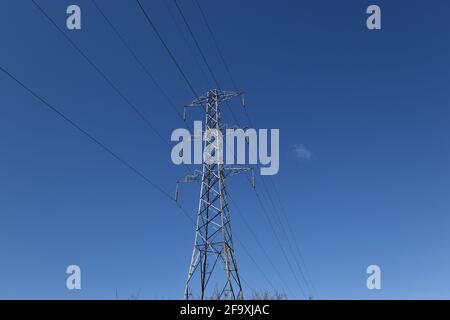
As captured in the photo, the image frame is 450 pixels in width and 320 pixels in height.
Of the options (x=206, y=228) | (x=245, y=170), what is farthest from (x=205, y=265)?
(x=245, y=170)

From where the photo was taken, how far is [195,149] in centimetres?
3056
